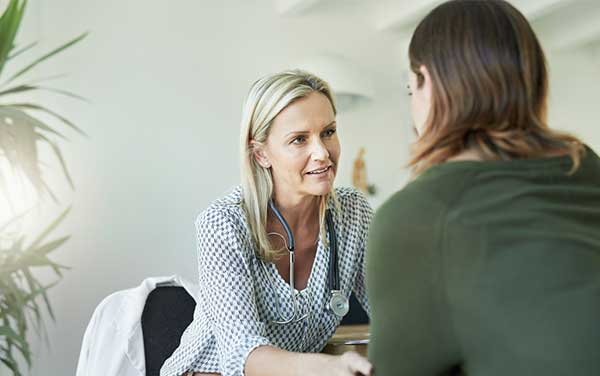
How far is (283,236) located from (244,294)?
0.87 ft

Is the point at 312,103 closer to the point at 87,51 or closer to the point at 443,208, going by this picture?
the point at 443,208

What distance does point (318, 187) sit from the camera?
1.83m

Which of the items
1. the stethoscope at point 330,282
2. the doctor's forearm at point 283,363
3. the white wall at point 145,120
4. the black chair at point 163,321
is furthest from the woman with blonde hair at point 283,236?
the white wall at point 145,120

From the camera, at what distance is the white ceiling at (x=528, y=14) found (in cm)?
424

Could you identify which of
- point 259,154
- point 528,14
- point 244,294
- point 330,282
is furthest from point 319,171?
point 528,14

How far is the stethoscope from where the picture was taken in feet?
5.77

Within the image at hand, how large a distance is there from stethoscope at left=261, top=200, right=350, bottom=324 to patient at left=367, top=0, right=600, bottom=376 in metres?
0.82

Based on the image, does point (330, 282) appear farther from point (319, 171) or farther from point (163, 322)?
point (163, 322)

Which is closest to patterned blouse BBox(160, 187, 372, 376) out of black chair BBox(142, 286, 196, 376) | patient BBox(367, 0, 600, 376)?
black chair BBox(142, 286, 196, 376)

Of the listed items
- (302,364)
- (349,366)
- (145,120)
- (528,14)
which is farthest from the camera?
(528,14)

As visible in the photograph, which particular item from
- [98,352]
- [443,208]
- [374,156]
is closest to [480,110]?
[443,208]

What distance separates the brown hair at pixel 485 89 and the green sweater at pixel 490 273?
0.06 meters

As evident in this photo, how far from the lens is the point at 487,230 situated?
2.77 feet

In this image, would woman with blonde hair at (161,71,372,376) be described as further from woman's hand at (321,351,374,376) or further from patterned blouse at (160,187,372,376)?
woman's hand at (321,351,374,376)
